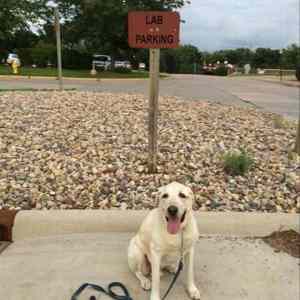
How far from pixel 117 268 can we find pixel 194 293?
0.64 meters

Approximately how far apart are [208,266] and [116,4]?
969 inches

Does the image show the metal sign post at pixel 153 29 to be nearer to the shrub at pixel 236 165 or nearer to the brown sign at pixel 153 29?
the brown sign at pixel 153 29

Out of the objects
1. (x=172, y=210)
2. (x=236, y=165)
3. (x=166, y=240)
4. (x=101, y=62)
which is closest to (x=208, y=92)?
(x=236, y=165)

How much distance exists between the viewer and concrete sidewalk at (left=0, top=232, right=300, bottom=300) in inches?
117

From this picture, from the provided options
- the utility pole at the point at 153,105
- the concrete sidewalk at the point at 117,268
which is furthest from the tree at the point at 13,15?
the concrete sidewalk at the point at 117,268

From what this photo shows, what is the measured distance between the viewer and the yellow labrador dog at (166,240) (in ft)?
8.67

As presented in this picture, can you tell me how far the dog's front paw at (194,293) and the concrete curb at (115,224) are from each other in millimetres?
875

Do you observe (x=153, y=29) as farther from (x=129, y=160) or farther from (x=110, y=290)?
(x=110, y=290)

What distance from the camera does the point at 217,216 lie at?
12.7ft

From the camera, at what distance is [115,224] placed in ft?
12.3

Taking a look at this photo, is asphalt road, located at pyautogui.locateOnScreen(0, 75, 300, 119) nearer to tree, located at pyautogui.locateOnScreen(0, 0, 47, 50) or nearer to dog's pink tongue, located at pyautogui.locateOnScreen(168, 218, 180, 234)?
tree, located at pyautogui.locateOnScreen(0, 0, 47, 50)

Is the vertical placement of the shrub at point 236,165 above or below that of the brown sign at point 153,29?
below

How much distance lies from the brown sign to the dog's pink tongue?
2.18 metres

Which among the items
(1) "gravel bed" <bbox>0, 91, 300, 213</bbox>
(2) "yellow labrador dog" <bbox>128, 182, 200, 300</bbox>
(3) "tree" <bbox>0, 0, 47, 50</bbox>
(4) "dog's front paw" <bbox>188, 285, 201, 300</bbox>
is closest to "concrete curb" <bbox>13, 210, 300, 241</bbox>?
(1) "gravel bed" <bbox>0, 91, 300, 213</bbox>
